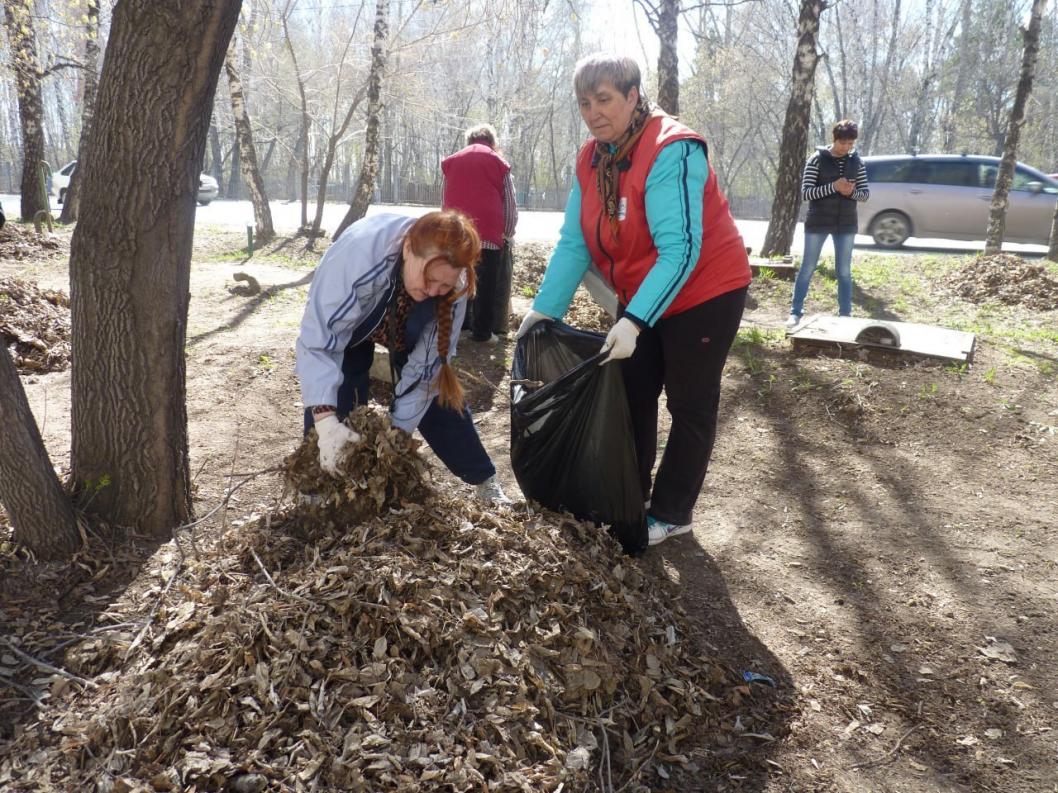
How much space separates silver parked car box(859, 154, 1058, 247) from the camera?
36.9 feet

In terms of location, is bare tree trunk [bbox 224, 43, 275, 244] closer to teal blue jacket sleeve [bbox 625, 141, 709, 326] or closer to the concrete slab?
the concrete slab

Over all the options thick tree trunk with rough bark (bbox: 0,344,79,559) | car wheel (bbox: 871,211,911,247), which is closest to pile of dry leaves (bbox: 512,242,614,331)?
thick tree trunk with rough bark (bbox: 0,344,79,559)

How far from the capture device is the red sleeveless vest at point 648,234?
7.65 ft

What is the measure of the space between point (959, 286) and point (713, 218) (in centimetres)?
628

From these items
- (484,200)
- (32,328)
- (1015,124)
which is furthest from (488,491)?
(1015,124)

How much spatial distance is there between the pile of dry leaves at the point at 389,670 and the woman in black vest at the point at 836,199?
156 inches

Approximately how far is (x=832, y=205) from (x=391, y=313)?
4526mm

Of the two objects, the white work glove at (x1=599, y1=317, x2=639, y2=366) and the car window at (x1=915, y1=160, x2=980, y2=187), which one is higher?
the car window at (x1=915, y1=160, x2=980, y2=187)

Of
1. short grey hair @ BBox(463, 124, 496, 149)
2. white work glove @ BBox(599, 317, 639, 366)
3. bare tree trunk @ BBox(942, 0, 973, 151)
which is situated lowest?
white work glove @ BBox(599, 317, 639, 366)

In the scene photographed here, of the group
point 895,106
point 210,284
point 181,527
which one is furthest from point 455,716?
point 895,106

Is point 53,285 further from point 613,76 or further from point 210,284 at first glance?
point 613,76

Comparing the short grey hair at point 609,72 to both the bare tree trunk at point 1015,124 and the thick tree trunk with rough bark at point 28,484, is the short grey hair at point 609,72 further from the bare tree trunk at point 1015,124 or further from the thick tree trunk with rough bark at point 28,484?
the bare tree trunk at point 1015,124

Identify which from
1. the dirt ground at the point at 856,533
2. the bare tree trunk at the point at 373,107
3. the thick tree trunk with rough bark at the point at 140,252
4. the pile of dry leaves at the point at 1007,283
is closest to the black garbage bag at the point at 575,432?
the dirt ground at the point at 856,533

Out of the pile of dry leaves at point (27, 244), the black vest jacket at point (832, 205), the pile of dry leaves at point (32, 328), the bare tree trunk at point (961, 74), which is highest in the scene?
the bare tree trunk at point (961, 74)
